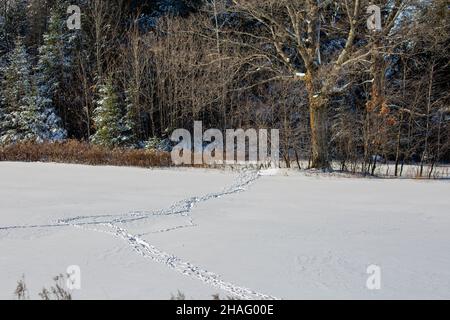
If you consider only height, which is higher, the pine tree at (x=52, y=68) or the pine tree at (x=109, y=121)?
the pine tree at (x=52, y=68)

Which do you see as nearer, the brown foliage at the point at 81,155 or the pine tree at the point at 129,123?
the brown foliage at the point at 81,155

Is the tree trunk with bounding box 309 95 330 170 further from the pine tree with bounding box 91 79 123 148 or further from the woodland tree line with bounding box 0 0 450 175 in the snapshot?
the pine tree with bounding box 91 79 123 148

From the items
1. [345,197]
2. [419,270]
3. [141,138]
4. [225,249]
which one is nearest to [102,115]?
[141,138]

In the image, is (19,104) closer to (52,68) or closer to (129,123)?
(52,68)

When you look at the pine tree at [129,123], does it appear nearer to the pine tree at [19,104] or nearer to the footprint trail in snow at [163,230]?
the pine tree at [19,104]

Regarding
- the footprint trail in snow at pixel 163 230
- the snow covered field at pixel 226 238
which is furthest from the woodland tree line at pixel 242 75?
the footprint trail in snow at pixel 163 230

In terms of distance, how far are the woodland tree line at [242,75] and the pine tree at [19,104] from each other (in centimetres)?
8

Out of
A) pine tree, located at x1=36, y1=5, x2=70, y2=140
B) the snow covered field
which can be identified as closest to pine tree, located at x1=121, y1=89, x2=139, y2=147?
pine tree, located at x1=36, y1=5, x2=70, y2=140

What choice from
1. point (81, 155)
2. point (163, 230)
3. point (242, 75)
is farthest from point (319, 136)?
point (163, 230)

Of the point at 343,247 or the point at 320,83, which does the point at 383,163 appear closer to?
the point at 320,83

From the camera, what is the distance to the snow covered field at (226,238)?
18.0ft

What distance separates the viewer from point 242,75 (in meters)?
26.9
